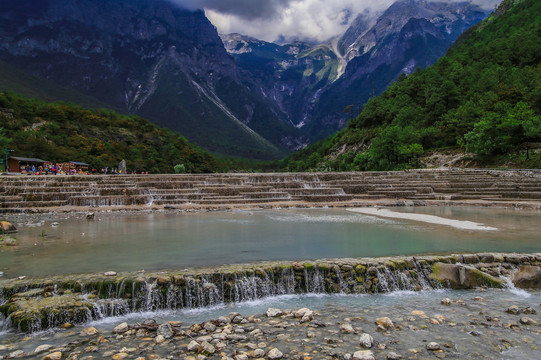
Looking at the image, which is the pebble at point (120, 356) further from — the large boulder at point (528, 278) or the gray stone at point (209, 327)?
the large boulder at point (528, 278)

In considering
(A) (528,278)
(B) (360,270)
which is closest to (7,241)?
(B) (360,270)

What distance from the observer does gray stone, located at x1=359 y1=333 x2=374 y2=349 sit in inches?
222

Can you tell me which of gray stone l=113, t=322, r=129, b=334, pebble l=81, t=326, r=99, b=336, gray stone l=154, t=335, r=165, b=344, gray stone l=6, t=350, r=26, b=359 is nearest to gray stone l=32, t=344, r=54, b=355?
gray stone l=6, t=350, r=26, b=359

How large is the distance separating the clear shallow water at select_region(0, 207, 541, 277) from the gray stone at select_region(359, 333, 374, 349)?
16.1 feet

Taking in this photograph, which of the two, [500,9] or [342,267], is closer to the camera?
[342,267]

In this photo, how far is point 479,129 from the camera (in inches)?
1517

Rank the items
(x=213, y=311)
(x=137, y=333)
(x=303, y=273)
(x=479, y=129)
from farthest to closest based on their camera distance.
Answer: (x=479, y=129)
(x=303, y=273)
(x=213, y=311)
(x=137, y=333)

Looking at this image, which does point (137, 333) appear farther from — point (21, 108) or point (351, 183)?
point (21, 108)

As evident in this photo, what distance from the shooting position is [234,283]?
8531 millimetres

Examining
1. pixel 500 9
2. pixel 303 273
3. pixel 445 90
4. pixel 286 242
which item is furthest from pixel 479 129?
pixel 500 9

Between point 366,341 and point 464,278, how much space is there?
201 inches

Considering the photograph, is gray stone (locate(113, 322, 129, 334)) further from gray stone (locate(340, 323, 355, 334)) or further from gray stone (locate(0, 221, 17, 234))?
gray stone (locate(0, 221, 17, 234))

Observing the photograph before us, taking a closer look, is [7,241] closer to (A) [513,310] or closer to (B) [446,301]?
(B) [446,301]

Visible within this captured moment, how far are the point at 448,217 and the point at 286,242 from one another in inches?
460
